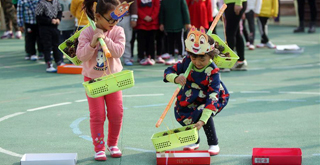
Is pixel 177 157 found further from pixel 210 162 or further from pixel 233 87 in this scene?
pixel 233 87

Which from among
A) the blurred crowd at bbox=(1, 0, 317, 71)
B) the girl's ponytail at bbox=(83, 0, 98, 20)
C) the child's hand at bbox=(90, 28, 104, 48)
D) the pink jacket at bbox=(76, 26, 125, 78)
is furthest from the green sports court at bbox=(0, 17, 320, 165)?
the girl's ponytail at bbox=(83, 0, 98, 20)

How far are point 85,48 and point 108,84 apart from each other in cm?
43

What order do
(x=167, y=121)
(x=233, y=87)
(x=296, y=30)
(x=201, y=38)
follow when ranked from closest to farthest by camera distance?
(x=201, y=38), (x=167, y=121), (x=233, y=87), (x=296, y=30)

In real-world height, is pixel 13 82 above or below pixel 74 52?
below

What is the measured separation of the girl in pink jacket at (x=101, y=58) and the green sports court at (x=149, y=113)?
0.22 m

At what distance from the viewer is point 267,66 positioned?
10.8 m

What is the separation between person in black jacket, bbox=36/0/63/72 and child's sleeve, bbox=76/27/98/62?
196 inches

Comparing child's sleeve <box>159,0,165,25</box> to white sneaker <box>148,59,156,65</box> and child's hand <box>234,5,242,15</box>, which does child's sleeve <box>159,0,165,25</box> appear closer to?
white sneaker <box>148,59,156,65</box>

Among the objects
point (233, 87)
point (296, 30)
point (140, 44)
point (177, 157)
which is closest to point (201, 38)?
point (177, 157)

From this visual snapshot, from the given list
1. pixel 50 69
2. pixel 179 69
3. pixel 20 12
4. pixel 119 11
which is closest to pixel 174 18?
pixel 50 69

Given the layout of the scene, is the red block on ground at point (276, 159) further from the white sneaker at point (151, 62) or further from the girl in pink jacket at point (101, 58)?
the white sneaker at point (151, 62)

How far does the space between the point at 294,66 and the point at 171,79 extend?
6.36 metres

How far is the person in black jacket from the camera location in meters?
9.62

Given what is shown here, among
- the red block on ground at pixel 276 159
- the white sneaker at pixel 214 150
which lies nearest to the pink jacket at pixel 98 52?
the white sneaker at pixel 214 150
